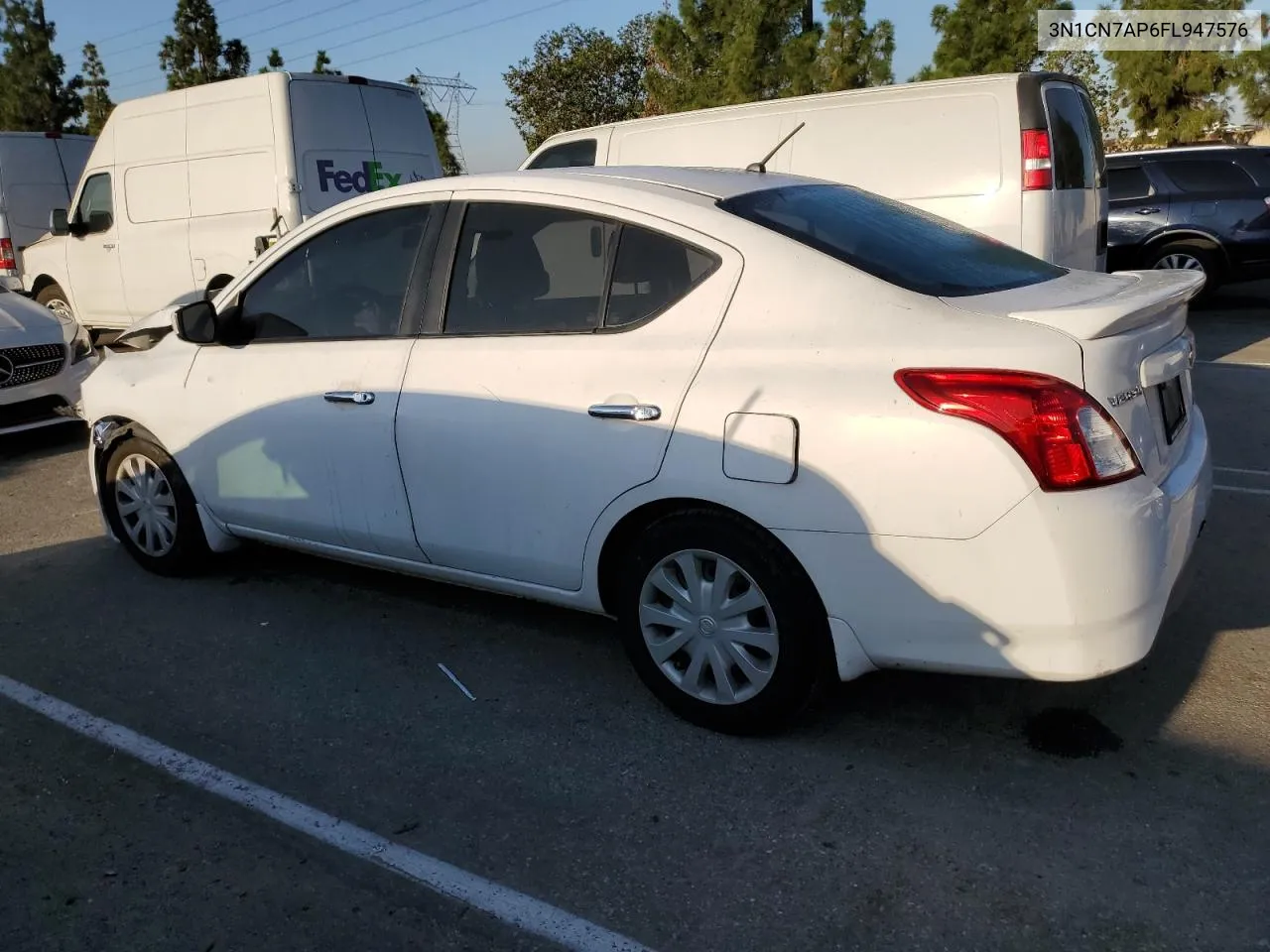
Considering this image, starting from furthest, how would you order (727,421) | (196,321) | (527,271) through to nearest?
1. (196,321)
2. (527,271)
3. (727,421)

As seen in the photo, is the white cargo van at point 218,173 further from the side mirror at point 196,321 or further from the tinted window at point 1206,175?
the tinted window at point 1206,175

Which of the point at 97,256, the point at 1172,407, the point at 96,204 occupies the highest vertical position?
the point at 96,204

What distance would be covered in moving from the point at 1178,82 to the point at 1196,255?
439 inches

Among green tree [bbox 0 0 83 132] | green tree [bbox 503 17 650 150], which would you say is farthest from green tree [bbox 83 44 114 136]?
green tree [bbox 503 17 650 150]

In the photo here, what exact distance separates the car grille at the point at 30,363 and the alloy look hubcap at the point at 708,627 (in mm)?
6072

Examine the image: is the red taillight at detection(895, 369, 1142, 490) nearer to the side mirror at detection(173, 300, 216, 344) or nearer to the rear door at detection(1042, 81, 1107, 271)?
the side mirror at detection(173, 300, 216, 344)

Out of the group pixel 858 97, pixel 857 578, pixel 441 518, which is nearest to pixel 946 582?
pixel 857 578

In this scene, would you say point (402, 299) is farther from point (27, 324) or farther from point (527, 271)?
point (27, 324)

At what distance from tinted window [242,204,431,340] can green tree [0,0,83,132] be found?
38539mm

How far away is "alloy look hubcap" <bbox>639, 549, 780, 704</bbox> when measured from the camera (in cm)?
325

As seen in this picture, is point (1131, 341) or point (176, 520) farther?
point (176, 520)

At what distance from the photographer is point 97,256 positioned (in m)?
11.0

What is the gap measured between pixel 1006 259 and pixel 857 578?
1395 millimetres

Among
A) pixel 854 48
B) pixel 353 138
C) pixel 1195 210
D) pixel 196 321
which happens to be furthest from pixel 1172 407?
pixel 854 48
